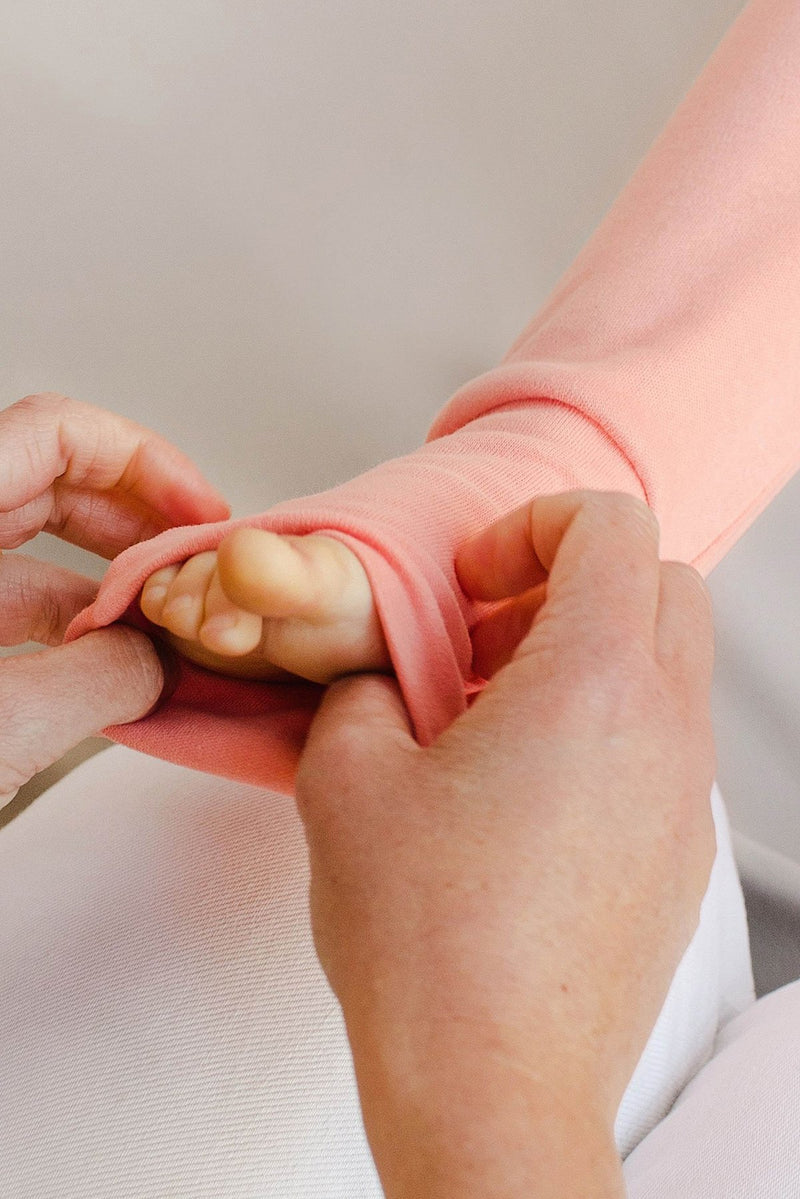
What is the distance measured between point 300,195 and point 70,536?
441mm

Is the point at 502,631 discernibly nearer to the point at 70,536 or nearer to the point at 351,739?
the point at 351,739

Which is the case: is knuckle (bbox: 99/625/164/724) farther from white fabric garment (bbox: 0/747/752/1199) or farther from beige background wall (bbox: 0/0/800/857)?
beige background wall (bbox: 0/0/800/857)

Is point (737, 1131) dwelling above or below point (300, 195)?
below

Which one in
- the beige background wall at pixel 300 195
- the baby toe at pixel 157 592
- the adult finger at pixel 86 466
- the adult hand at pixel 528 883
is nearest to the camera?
the adult hand at pixel 528 883

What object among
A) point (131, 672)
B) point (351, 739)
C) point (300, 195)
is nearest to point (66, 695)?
point (131, 672)

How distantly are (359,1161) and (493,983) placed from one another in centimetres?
29

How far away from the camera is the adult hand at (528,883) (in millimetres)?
234

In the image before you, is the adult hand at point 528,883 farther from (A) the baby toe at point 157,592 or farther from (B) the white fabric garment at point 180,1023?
(B) the white fabric garment at point 180,1023

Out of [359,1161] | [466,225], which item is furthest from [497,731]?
[466,225]

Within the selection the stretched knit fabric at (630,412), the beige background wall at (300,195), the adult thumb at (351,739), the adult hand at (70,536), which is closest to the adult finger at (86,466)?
the adult hand at (70,536)

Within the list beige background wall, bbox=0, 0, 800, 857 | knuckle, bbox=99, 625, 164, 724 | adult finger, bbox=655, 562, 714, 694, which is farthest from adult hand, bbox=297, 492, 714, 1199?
beige background wall, bbox=0, 0, 800, 857

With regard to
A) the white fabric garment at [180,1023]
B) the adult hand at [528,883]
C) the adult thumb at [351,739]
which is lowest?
the white fabric garment at [180,1023]

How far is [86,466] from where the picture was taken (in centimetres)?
52

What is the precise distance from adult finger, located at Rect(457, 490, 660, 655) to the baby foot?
60 millimetres
